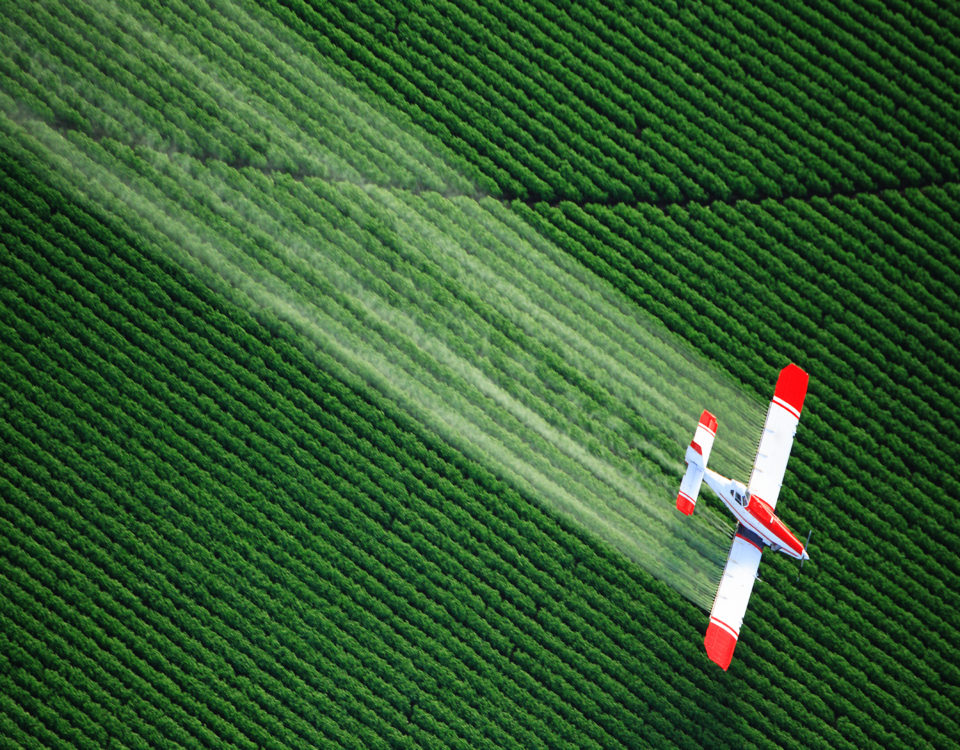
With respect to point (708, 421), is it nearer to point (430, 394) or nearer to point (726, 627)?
point (726, 627)

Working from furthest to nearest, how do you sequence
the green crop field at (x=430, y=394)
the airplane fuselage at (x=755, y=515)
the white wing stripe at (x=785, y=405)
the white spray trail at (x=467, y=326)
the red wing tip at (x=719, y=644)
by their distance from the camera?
the white spray trail at (x=467, y=326), the green crop field at (x=430, y=394), the white wing stripe at (x=785, y=405), the airplane fuselage at (x=755, y=515), the red wing tip at (x=719, y=644)

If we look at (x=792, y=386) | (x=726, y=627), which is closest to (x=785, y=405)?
(x=792, y=386)

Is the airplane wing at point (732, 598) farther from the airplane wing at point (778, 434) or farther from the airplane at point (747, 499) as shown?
the airplane wing at point (778, 434)

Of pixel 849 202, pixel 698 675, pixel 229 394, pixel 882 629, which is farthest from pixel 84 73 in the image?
pixel 882 629

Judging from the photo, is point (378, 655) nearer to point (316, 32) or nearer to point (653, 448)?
point (653, 448)

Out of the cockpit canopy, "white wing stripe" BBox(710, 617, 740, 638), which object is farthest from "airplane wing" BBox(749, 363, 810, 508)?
"white wing stripe" BBox(710, 617, 740, 638)

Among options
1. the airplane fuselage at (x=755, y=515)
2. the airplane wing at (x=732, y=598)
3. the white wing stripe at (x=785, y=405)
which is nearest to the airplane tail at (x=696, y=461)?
the airplane fuselage at (x=755, y=515)
